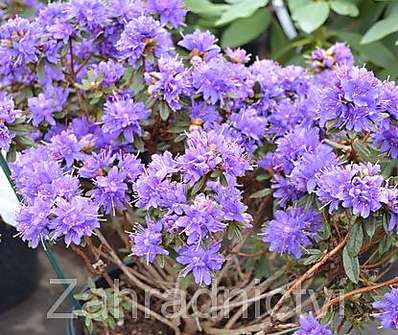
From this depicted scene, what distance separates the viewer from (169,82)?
1062 millimetres

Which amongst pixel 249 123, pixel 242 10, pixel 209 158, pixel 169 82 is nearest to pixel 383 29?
pixel 242 10

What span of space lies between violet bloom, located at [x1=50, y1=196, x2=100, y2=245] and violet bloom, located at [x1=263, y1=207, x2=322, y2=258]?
0.25 meters

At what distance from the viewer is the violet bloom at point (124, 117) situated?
109cm

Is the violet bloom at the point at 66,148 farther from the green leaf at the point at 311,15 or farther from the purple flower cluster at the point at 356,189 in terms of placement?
the green leaf at the point at 311,15

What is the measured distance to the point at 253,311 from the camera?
50.0 inches

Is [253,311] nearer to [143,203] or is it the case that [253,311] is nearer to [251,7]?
[143,203]

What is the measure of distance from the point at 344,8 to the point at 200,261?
755mm

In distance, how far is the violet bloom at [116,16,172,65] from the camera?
42.8 inches

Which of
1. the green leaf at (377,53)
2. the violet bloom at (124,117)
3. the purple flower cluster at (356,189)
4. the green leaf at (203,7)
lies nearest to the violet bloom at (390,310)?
the purple flower cluster at (356,189)

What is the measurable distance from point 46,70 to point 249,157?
37 cm

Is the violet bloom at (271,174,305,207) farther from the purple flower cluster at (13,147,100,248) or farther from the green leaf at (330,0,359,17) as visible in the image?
the green leaf at (330,0,359,17)

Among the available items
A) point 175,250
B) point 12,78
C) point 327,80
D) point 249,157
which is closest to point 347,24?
point 327,80

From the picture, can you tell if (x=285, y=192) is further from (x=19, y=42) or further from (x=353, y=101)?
(x=19, y=42)

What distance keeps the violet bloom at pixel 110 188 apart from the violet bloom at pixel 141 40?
0.20 m
